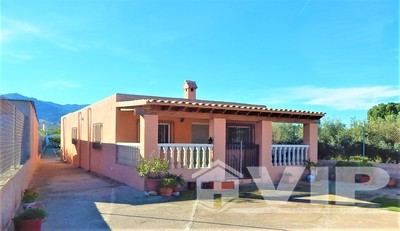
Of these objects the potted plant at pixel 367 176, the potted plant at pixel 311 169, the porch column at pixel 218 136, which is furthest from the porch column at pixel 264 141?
the potted plant at pixel 367 176

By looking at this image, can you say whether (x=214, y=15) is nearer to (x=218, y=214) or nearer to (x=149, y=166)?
(x=149, y=166)

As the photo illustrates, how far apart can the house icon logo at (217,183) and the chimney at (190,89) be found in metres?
5.81

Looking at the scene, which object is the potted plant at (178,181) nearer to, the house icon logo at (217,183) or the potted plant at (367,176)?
the house icon logo at (217,183)

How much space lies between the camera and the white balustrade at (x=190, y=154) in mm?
11125

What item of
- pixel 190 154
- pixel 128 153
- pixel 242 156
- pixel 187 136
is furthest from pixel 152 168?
pixel 187 136

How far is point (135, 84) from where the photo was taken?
69.2ft

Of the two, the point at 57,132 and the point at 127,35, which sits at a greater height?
the point at 127,35

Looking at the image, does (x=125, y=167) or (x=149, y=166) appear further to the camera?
(x=125, y=167)

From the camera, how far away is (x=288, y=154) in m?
13.8

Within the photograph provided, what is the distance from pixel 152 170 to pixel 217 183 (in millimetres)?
2432

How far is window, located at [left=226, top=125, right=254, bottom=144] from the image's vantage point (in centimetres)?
1456

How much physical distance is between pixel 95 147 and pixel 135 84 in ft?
20.4

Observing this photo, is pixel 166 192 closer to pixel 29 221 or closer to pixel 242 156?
pixel 242 156

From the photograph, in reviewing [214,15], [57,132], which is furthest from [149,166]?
[57,132]
